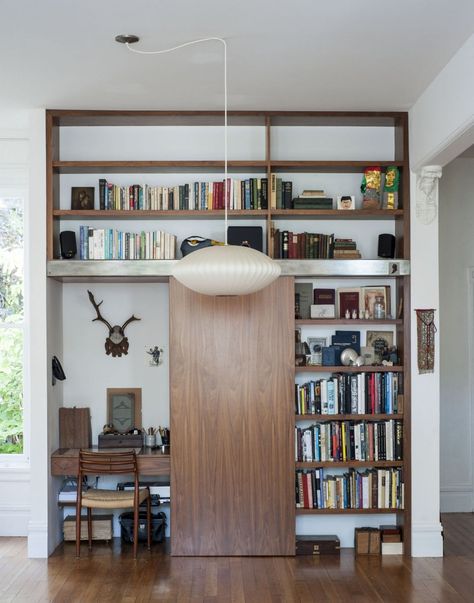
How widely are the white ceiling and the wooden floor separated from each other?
129 inches

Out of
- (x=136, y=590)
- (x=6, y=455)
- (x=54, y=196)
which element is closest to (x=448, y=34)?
(x=54, y=196)

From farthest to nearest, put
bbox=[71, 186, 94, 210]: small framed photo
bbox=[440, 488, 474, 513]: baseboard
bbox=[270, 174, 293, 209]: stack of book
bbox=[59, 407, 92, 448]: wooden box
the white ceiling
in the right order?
bbox=[440, 488, 474, 513]: baseboard → bbox=[59, 407, 92, 448]: wooden box → bbox=[71, 186, 94, 210]: small framed photo → bbox=[270, 174, 293, 209]: stack of book → the white ceiling

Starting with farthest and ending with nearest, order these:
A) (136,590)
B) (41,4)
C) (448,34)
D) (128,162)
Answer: (128,162) → (136,590) → (448,34) → (41,4)

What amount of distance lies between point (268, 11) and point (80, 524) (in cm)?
391

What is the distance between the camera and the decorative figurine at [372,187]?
6.08 m

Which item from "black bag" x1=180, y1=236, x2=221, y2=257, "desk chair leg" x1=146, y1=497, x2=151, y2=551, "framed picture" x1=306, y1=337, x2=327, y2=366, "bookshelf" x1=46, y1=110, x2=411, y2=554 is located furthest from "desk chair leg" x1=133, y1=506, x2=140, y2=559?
"black bag" x1=180, y1=236, x2=221, y2=257

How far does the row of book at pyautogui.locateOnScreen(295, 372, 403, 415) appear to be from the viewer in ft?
19.9

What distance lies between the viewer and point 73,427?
20.7 feet

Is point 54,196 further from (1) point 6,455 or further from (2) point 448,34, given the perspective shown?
(2) point 448,34

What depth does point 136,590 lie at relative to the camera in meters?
5.15

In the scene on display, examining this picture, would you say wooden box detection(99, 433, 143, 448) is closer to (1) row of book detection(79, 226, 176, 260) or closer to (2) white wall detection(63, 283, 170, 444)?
(2) white wall detection(63, 283, 170, 444)

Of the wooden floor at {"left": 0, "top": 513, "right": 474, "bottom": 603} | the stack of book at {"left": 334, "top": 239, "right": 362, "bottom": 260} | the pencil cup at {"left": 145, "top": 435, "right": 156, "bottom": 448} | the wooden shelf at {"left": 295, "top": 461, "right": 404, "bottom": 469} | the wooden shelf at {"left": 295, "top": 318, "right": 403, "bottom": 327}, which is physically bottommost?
the wooden floor at {"left": 0, "top": 513, "right": 474, "bottom": 603}

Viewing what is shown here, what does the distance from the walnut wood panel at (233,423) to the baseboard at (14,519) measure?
1397 mm

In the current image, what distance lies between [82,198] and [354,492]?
3.03 metres
